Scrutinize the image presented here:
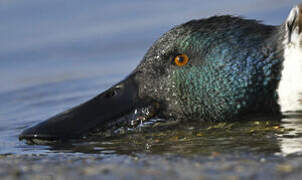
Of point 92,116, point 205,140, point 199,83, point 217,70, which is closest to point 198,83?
point 199,83

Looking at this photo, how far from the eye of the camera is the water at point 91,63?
461cm

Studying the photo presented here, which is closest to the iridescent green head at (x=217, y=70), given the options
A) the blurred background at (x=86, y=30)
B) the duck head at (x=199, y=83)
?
the duck head at (x=199, y=83)

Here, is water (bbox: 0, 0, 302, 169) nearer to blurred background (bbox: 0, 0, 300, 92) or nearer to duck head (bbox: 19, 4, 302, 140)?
blurred background (bbox: 0, 0, 300, 92)

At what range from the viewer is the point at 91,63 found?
7.78m

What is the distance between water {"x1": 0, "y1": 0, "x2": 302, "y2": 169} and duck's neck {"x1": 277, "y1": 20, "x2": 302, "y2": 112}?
0.49 ft

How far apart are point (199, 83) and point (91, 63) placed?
3047 mm

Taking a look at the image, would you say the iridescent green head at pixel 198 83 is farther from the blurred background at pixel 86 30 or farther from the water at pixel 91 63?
the blurred background at pixel 86 30

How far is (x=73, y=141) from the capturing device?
4816 mm

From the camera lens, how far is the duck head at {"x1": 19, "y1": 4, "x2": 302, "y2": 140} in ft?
15.9

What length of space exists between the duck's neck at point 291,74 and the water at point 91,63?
15 cm

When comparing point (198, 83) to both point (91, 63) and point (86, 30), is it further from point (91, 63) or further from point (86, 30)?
point (86, 30)

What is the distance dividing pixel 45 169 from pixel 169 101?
4.98ft

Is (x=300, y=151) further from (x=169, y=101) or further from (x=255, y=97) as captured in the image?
(x=169, y=101)

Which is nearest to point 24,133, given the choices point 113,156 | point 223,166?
point 113,156
